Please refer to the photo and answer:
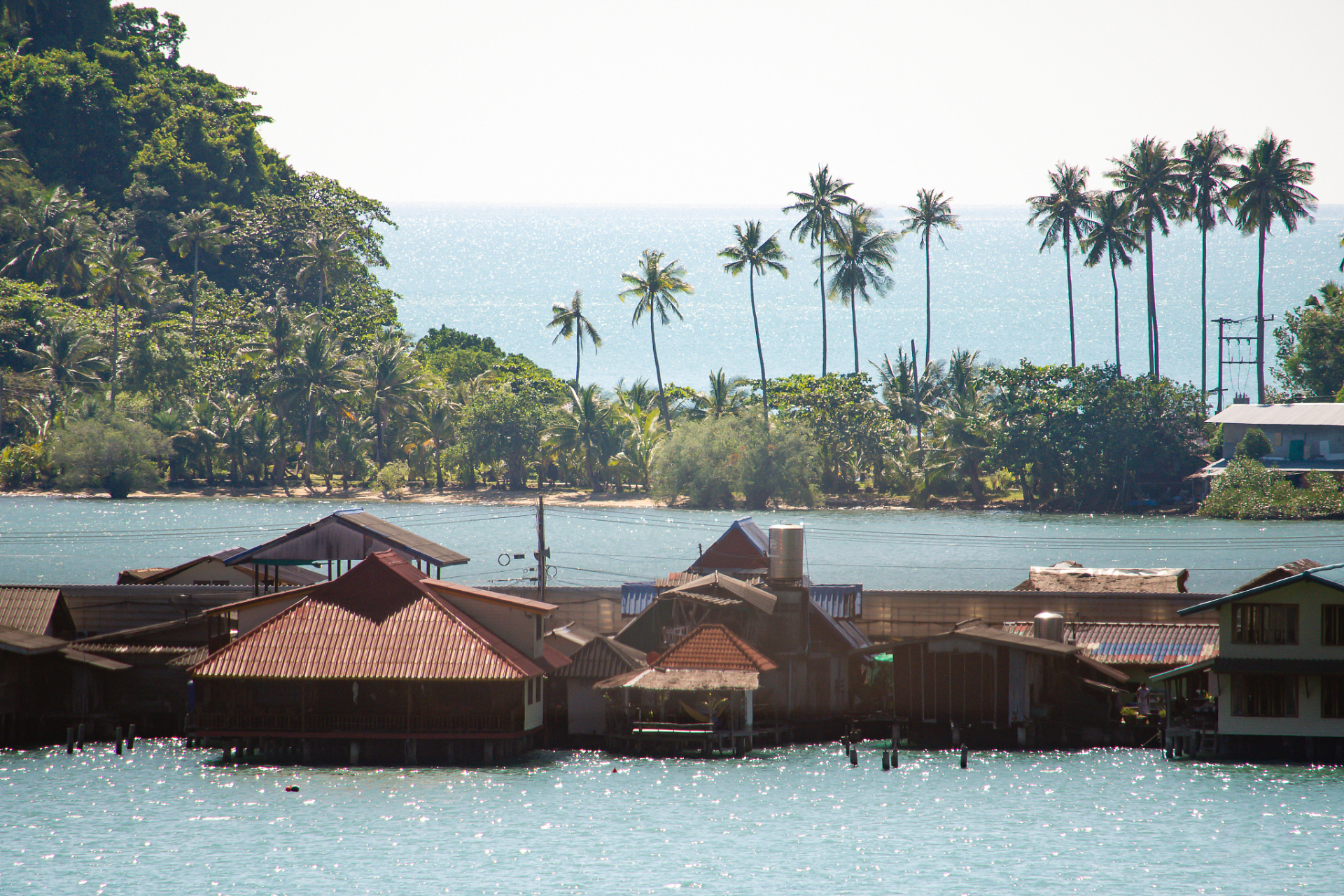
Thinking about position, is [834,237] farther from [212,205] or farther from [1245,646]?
[1245,646]

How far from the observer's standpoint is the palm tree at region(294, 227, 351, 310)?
506 ft

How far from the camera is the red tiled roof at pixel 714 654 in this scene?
4688 centimetres

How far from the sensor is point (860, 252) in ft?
447

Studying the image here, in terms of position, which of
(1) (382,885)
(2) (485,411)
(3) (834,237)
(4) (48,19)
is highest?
(4) (48,19)

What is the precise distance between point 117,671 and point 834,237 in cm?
9571

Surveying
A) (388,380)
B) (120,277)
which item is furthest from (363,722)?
(120,277)

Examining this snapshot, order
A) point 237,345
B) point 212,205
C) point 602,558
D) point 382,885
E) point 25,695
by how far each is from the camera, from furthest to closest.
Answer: point 212,205 < point 237,345 < point 602,558 < point 25,695 < point 382,885

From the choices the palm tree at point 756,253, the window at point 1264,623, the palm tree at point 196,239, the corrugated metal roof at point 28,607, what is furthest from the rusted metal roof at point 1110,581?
the palm tree at point 196,239

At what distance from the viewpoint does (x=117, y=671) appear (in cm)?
4853

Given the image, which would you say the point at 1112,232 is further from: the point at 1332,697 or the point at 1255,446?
the point at 1332,697

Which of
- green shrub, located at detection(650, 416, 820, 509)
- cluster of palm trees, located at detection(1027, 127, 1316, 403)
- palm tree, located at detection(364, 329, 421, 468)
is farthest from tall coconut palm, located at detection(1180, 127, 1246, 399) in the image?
palm tree, located at detection(364, 329, 421, 468)

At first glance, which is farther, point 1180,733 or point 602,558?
point 602,558

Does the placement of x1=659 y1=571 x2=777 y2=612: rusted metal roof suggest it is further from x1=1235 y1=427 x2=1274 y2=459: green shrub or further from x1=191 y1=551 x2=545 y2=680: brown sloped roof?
x1=1235 y1=427 x2=1274 y2=459: green shrub

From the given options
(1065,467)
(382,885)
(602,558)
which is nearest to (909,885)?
(382,885)
